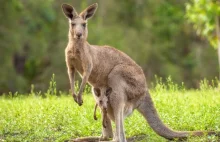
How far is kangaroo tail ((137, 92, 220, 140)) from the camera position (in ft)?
25.5

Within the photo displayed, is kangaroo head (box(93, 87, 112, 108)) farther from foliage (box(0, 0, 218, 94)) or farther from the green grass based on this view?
foliage (box(0, 0, 218, 94))

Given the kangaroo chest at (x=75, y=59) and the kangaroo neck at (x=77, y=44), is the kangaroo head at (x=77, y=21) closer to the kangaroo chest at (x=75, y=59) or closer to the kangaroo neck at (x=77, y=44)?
the kangaroo neck at (x=77, y=44)

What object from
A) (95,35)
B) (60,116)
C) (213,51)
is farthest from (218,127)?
(213,51)

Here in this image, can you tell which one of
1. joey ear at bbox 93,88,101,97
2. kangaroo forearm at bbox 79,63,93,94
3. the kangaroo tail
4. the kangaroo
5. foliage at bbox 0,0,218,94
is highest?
foliage at bbox 0,0,218,94

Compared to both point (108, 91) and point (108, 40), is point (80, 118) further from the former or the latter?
point (108, 40)

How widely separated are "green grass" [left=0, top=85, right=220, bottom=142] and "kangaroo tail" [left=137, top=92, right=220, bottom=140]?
0.14 metres

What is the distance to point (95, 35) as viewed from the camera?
30922mm

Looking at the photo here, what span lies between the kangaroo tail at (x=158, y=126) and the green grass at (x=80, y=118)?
137 mm

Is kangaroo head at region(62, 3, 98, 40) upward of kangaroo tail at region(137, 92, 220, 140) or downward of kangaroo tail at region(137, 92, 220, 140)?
upward

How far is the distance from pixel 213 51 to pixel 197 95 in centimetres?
2459

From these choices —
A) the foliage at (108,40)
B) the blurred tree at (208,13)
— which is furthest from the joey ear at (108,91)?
the foliage at (108,40)

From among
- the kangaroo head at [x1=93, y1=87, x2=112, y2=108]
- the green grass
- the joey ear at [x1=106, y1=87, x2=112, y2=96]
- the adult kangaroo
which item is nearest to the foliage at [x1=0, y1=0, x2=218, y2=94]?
the green grass

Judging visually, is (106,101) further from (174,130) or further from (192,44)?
(192,44)

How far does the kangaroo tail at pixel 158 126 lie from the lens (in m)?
7.77
